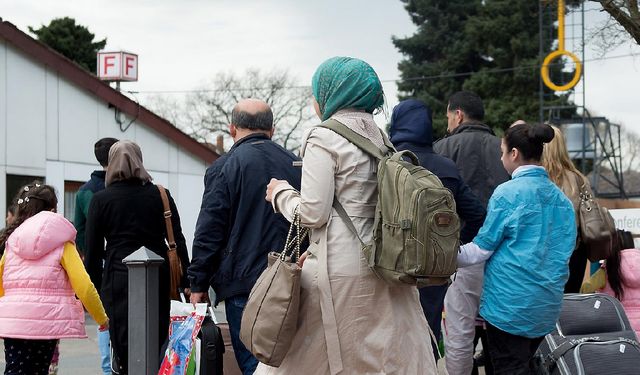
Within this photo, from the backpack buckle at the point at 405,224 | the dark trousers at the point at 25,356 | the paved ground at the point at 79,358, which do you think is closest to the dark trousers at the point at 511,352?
the backpack buckle at the point at 405,224

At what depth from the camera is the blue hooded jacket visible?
5945 millimetres

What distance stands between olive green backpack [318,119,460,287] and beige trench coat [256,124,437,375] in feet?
0.43

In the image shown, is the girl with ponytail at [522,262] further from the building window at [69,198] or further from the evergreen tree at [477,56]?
the evergreen tree at [477,56]

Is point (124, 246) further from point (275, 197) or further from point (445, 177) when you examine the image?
point (275, 197)

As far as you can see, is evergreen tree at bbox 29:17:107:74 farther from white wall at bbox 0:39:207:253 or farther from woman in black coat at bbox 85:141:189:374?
woman in black coat at bbox 85:141:189:374

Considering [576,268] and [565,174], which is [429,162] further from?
[576,268]

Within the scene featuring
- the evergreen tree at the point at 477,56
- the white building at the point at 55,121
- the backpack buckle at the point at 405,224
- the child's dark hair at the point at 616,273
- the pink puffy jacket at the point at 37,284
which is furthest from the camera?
the evergreen tree at the point at 477,56

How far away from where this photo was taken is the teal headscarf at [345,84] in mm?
4223

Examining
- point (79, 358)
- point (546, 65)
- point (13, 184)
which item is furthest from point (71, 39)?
point (79, 358)

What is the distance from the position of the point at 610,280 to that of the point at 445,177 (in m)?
2.22

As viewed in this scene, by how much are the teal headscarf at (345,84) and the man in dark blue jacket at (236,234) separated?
126 centimetres

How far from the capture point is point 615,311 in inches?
255

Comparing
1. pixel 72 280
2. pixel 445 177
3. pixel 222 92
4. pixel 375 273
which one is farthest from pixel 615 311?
pixel 222 92

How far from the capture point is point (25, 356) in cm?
632
